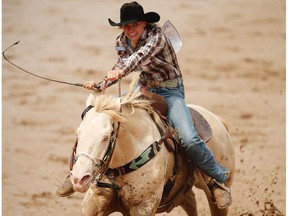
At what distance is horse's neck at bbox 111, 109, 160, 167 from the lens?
4703mm

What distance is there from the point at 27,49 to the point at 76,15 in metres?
2.16

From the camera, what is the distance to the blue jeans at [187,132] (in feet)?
16.3

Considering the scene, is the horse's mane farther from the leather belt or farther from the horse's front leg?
the horse's front leg

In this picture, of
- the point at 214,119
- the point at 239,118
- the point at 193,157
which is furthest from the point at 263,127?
the point at 193,157

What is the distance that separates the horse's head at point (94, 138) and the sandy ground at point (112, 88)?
2.79m

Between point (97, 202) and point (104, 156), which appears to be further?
point (97, 202)

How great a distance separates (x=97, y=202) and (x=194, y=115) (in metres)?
1.17

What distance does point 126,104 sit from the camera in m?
4.77

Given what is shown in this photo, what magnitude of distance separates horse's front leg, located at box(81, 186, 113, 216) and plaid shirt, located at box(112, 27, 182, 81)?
83 cm

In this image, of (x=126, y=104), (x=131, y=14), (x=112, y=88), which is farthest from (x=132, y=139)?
(x=112, y=88)

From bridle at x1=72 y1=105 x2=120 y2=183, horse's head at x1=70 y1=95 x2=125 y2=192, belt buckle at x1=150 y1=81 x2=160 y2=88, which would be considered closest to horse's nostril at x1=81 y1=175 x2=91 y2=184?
horse's head at x1=70 y1=95 x2=125 y2=192

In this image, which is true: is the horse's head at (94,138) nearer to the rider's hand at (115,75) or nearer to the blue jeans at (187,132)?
the rider's hand at (115,75)

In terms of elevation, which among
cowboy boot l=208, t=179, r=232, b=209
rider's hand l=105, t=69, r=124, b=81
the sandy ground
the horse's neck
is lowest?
the sandy ground

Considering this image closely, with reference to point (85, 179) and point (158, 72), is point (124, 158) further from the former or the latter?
point (158, 72)
